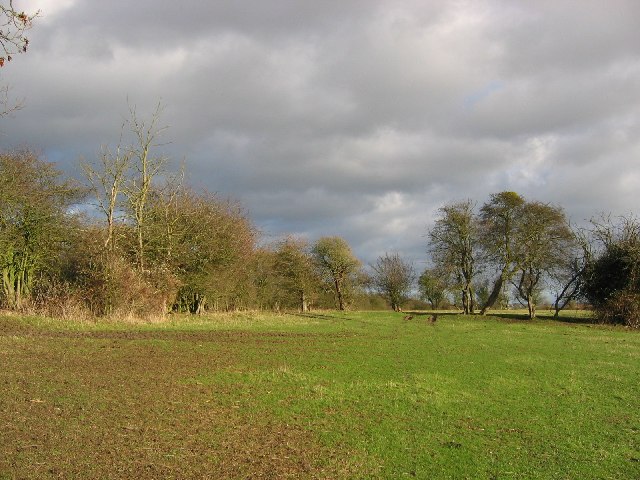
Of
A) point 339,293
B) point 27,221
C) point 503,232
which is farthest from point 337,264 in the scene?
point 27,221

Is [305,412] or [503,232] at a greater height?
[503,232]

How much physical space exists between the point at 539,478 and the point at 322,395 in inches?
177

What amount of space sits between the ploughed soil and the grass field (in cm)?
3

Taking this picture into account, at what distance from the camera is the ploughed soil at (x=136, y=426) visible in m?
5.99

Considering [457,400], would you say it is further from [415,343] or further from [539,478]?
[415,343]

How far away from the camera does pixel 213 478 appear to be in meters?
5.76

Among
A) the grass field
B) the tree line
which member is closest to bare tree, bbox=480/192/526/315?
the tree line

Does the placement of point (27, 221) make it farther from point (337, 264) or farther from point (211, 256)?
point (337, 264)

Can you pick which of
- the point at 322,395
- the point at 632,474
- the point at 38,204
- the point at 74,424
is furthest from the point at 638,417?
the point at 38,204

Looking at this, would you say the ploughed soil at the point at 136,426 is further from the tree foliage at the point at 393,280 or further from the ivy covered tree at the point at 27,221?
the tree foliage at the point at 393,280

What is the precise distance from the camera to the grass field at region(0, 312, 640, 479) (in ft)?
20.8

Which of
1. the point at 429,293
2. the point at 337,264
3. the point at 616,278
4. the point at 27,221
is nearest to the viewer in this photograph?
the point at 27,221

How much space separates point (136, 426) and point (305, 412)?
2830 mm

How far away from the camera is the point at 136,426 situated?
7441mm
